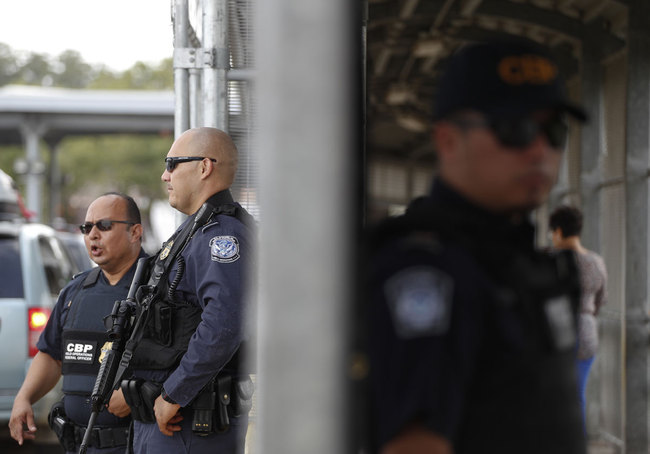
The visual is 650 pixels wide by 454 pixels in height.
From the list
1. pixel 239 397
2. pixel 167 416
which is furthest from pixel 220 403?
pixel 167 416

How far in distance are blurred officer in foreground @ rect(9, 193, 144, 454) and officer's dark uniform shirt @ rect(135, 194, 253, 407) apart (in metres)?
0.63

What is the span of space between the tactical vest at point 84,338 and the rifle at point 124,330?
0.33 m

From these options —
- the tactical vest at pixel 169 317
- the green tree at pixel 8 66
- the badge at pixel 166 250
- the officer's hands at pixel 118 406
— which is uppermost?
the green tree at pixel 8 66

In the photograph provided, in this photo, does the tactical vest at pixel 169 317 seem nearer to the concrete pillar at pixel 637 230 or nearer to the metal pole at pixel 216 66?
the metal pole at pixel 216 66

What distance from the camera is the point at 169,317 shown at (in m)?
3.65

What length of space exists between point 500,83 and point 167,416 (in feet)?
7.48

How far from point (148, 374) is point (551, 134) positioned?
7.84 feet

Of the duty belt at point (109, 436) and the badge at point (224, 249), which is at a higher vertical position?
the badge at point (224, 249)

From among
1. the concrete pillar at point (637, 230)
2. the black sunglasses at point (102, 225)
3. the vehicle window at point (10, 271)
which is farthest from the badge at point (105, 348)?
the concrete pillar at point (637, 230)

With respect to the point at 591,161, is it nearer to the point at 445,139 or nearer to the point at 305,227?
the point at 445,139

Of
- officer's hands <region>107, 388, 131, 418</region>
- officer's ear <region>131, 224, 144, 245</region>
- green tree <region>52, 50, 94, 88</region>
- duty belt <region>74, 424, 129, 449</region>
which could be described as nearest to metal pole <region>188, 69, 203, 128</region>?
officer's ear <region>131, 224, 144, 245</region>

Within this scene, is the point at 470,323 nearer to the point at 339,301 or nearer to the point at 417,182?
the point at 339,301

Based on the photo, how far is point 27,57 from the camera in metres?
69.2

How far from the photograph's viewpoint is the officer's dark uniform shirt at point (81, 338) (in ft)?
14.0
